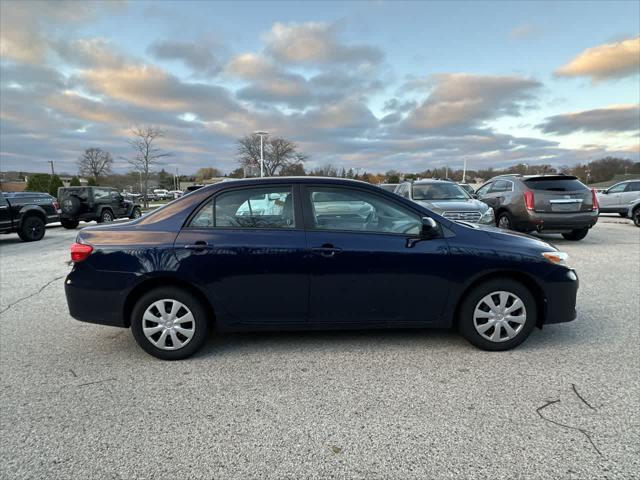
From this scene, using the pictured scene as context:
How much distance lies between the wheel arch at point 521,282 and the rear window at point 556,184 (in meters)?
6.43

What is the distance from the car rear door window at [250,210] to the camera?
3.42m

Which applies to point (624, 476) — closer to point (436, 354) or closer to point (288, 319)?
point (436, 354)

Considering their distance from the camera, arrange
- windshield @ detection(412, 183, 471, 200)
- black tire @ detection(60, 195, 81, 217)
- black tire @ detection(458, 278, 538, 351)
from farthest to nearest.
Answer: black tire @ detection(60, 195, 81, 217) → windshield @ detection(412, 183, 471, 200) → black tire @ detection(458, 278, 538, 351)

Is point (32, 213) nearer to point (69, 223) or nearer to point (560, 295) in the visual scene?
point (69, 223)

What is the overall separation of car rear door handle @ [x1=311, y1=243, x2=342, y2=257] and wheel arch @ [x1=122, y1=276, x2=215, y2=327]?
109cm

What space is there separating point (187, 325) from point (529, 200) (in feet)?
27.6

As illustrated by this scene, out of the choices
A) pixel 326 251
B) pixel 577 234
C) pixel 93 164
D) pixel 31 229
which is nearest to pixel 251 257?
pixel 326 251

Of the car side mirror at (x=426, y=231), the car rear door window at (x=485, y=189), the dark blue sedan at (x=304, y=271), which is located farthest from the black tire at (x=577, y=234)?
the car side mirror at (x=426, y=231)

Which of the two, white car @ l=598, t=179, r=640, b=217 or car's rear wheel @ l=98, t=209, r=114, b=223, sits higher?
white car @ l=598, t=179, r=640, b=217

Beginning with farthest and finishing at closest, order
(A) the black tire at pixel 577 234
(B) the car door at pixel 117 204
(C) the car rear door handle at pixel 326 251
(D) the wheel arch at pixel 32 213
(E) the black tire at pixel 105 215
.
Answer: (B) the car door at pixel 117 204
(E) the black tire at pixel 105 215
(D) the wheel arch at pixel 32 213
(A) the black tire at pixel 577 234
(C) the car rear door handle at pixel 326 251

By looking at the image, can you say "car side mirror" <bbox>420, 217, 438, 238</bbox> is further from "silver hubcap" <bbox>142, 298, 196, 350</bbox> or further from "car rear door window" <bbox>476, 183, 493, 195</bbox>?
"car rear door window" <bbox>476, 183, 493, 195</bbox>

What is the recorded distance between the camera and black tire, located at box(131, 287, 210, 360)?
3354mm

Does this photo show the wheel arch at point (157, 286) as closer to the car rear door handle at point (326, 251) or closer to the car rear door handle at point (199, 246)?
the car rear door handle at point (199, 246)

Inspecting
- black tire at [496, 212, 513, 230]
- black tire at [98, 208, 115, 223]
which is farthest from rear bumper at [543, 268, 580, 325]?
black tire at [98, 208, 115, 223]
